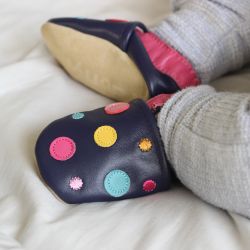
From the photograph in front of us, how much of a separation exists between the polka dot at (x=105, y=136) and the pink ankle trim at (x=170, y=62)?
162 mm

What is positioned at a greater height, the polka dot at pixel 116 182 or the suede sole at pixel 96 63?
the suede sole at pixel 96 63

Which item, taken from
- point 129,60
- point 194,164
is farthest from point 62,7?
point 194,164

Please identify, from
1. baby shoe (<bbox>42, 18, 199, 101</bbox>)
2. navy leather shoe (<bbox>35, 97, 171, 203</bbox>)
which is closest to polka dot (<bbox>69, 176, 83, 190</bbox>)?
navy leather shoe (<bbox>35, 97, 171, 203</bbox>)

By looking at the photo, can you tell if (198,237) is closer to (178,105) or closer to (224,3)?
(178,105)

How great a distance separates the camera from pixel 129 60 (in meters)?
0.66

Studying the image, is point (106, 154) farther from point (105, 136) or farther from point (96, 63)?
point (96, 63)

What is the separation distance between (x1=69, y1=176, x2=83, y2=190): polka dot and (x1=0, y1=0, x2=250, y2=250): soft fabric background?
0.02 m

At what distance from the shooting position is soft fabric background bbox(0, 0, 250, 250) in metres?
0.46

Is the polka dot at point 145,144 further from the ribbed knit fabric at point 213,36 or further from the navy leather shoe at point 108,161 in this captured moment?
the ribbed knit fabric at point 213,36

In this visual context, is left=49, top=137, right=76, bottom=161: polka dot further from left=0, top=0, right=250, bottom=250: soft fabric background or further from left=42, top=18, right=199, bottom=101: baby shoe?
left=42, top=18, right=199, bottom=101: baby shoe

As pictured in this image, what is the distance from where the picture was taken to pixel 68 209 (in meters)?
0.51

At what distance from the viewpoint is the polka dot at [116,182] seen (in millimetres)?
503

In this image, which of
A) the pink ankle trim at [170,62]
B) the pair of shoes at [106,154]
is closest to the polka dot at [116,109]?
the pair of shoes at [106,154]

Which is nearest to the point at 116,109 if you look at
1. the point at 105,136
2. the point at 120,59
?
the point at 105,136
